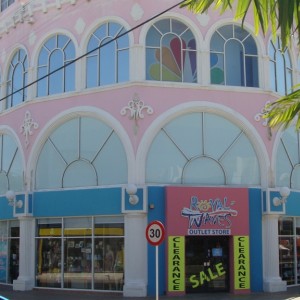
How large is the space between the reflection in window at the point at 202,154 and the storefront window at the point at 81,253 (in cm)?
252

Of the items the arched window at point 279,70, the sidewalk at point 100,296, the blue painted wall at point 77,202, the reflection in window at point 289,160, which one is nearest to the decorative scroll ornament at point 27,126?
the blue painted wall at point 77,202

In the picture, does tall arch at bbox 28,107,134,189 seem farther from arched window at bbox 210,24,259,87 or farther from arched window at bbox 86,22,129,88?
arched window at bbox 210,24,259,87

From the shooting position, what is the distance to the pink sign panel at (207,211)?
746 inches

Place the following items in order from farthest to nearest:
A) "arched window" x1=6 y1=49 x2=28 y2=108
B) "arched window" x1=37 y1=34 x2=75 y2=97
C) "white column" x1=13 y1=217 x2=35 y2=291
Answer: "arched window" x1=6 y1=49 x2=28 y2=108 < "arched window" x1=37 y1=34 x2=75 y2=97 < "white column" x1=13 y1=217 x2=35 y2=291

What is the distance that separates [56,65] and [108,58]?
2462mm

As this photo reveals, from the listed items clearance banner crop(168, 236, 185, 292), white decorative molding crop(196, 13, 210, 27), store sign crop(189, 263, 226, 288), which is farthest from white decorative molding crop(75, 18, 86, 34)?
store sign crop(189, 263, 226, 288)

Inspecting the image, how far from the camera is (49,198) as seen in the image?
2064 cm

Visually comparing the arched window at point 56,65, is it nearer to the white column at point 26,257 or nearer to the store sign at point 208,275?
the white column at point 26,257

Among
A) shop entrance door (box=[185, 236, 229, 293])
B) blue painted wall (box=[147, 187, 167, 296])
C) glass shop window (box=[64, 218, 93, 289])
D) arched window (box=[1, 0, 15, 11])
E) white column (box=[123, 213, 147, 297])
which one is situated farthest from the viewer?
arched window (box=[1, 0, 15, 11])

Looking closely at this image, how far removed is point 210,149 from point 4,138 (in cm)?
963

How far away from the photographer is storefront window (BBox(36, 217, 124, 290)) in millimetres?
19203

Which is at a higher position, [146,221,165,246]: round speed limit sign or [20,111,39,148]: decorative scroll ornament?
[20,111,39,148]: decorative scroll ornament

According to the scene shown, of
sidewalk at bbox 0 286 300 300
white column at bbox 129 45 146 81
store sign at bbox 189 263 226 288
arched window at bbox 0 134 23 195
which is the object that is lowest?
sidewalk at bbox 0 286 300 300

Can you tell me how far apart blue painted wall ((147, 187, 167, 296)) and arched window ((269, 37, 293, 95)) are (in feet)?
21.7
